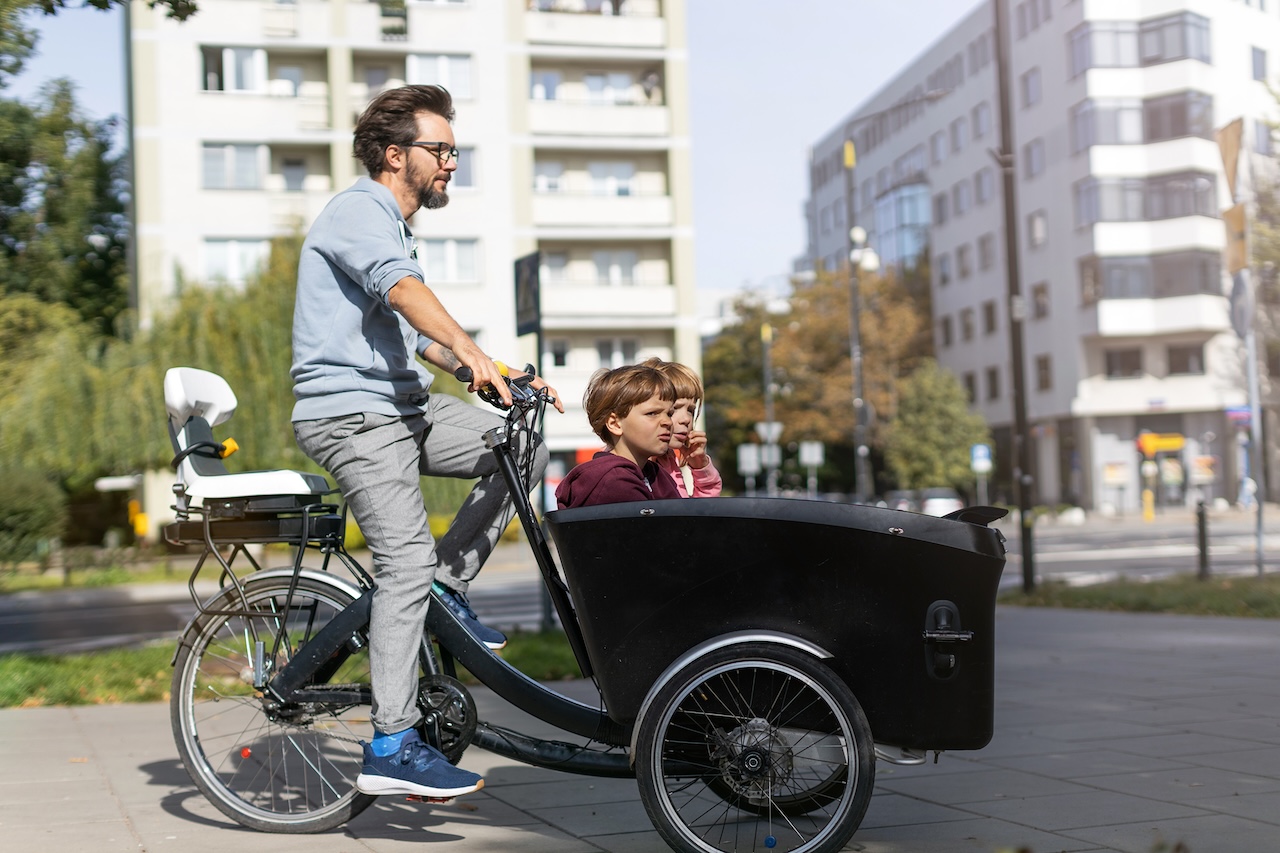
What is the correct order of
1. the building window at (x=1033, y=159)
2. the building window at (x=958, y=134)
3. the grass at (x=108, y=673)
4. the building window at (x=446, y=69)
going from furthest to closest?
the building window at (x=958, y=134)
the building window at (x=1033, y=159)
the building window at (x=446, y=69)
the grass at (x=108, y=673)

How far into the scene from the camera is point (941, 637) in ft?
12.1

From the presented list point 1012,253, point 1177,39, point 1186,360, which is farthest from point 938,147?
point 1012,253

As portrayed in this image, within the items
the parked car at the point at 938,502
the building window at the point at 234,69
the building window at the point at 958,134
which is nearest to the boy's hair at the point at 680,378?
the parked car at the point at 938,502

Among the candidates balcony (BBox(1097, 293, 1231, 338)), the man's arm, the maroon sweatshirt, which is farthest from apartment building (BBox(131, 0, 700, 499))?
the maroon sweatshirt

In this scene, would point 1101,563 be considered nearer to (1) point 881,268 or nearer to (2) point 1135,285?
(2) point 1135,285

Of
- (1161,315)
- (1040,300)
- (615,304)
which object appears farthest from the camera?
(1040,300)

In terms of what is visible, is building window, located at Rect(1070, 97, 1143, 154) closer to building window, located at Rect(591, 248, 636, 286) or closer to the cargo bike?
building window, located at Rect(591, 248, 636, 286)

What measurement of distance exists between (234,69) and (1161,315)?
3287cm

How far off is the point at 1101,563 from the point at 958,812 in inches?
759

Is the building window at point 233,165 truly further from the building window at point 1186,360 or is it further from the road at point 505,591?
the building window at point 1186,360

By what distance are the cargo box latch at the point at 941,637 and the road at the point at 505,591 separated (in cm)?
828

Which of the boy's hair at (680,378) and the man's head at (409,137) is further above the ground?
the man's head at (409,137)

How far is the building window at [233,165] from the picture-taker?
43.8 metres

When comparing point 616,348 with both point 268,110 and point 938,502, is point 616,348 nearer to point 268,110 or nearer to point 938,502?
point 938,502
